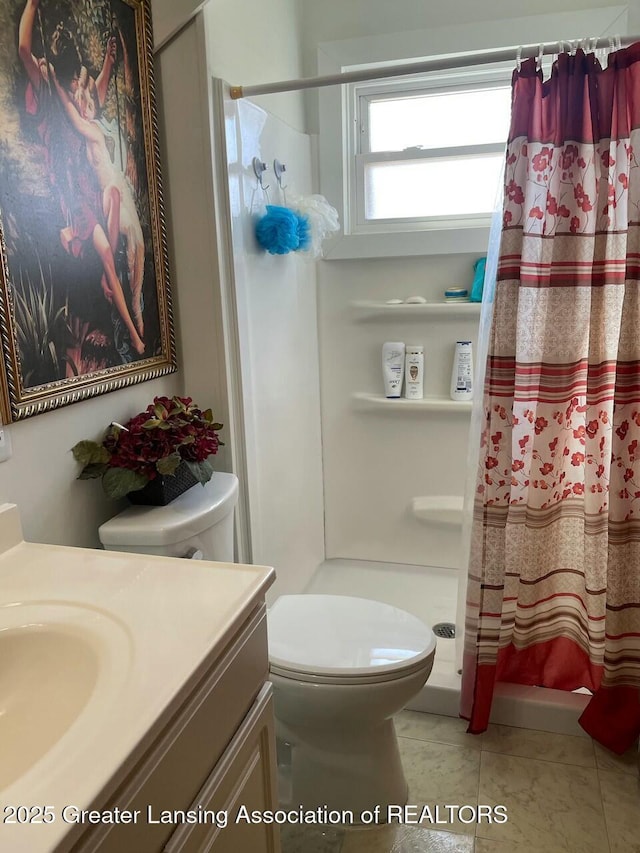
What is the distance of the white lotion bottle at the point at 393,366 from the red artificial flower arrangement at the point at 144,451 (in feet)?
Answer: 3.84

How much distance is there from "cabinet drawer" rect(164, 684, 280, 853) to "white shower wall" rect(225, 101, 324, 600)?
0.87 m

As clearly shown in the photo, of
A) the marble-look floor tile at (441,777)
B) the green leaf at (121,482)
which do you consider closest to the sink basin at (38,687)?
the green leaf at (121,482)

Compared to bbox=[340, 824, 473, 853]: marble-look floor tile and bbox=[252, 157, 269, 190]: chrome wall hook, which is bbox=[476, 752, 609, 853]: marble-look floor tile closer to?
bbox=[340, 824, 473, 853]: marble-look floor tile

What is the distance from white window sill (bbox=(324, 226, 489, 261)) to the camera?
7.75 feet

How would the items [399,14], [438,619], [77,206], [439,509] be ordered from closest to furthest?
[77,206]
[399,14]
[438,619]
[439,509]

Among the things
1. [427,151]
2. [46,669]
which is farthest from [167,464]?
[427,151]

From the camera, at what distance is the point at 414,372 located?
99.1 inches

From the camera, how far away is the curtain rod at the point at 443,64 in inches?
59.6

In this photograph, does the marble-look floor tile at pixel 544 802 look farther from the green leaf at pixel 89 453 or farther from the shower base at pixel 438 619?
the green leaf at pixel 89 453

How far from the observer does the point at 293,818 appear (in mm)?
1599

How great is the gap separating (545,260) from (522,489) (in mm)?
590

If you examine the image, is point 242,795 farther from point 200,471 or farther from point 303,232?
point 303,232

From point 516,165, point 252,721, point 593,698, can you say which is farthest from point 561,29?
point 252,721

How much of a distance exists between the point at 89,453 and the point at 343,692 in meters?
0.77
